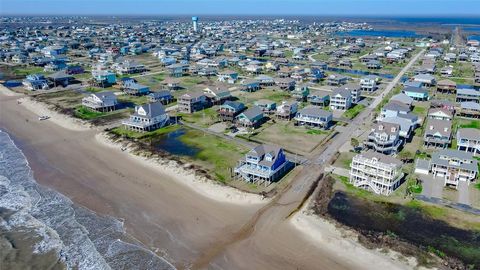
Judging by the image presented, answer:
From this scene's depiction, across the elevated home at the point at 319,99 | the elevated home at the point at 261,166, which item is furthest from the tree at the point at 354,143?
the elevated home at the point at 319,99

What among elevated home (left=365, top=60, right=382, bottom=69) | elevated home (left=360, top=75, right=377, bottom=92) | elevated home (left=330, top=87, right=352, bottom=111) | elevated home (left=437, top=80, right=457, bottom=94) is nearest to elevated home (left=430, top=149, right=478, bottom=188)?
elevated home (left=330, top=87, right=352, bottom=111)

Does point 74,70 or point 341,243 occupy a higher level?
point 74,70

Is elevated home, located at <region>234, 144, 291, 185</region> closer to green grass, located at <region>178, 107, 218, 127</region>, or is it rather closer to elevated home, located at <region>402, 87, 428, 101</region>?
green grass, located at <region>178, 107, 218, 127</region>

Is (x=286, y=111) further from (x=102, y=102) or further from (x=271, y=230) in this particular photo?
(x=102, y=102)

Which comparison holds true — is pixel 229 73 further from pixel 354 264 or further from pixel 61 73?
pixel 354 264

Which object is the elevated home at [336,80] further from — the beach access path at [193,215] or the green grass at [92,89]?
the green grass at [92,89]

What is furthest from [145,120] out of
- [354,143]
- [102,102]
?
[354,143]
